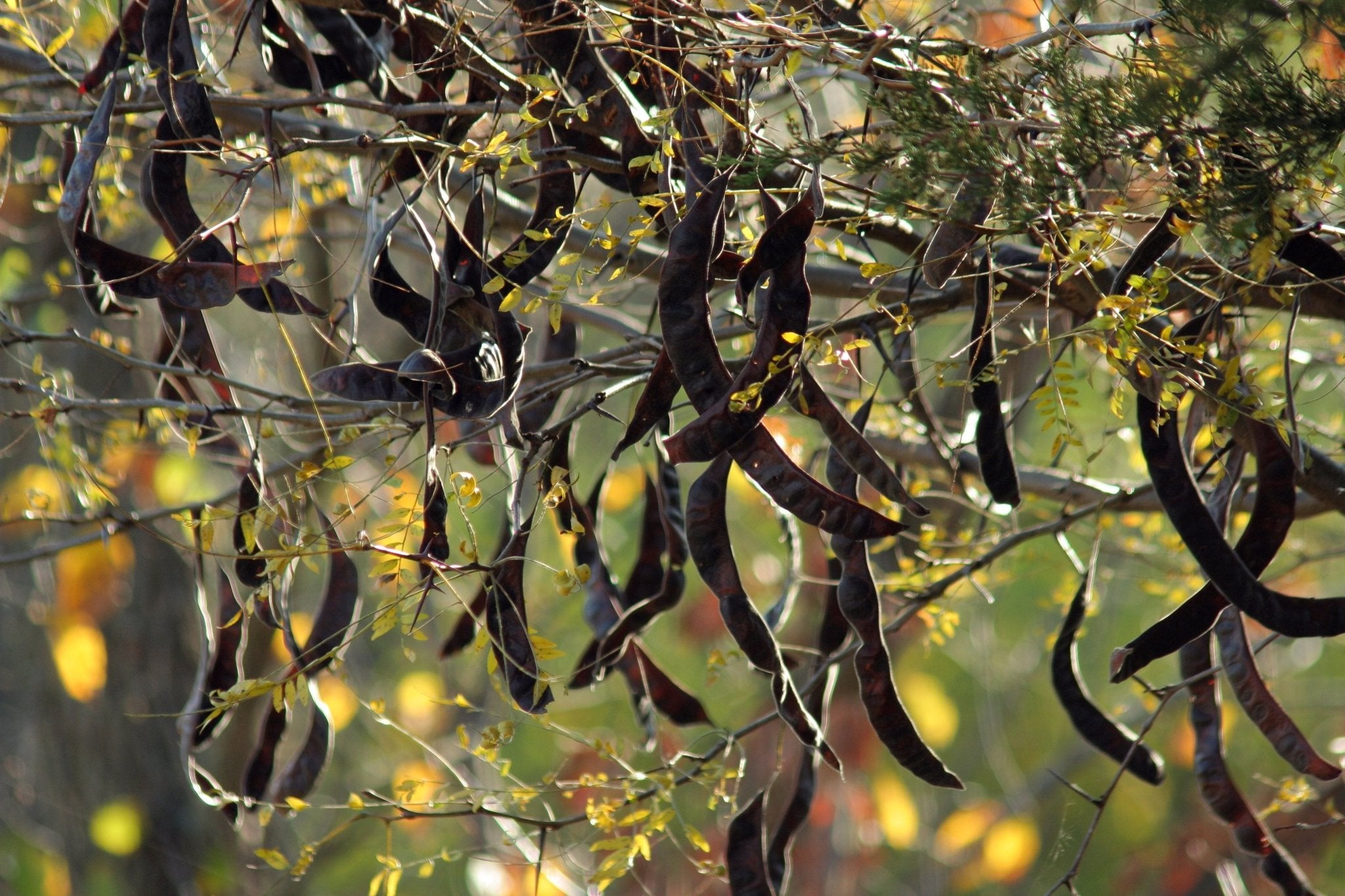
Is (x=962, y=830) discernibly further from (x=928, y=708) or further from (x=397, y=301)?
(x=397, y=301)

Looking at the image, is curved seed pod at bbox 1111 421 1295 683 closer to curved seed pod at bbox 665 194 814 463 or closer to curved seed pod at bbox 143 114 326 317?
curved seed pod at bbox 665 194 814 463

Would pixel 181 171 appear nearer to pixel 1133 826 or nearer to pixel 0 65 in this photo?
pixel 0 65

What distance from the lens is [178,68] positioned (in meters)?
1.54

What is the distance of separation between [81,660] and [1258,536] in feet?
14.4

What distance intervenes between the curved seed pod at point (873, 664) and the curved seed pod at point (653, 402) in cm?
29

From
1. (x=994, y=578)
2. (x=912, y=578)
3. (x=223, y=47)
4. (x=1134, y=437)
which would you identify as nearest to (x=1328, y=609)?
(x=912, y=578)

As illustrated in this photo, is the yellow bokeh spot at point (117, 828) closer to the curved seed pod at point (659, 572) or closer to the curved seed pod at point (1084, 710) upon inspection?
the curved seed pod at point (659, 572)

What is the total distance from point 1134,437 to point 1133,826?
6274 mm

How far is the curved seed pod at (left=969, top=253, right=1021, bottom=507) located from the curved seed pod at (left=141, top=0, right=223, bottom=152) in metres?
1.03

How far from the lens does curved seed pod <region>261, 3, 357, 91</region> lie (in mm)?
1826

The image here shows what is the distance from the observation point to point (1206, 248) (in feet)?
4.46

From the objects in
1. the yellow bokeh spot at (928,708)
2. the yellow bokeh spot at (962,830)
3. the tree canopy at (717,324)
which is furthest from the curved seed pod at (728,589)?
the yellow bokeh spot at (962,830)

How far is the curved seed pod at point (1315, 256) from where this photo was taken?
122cm

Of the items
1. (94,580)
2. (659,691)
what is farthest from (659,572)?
(94,580)
